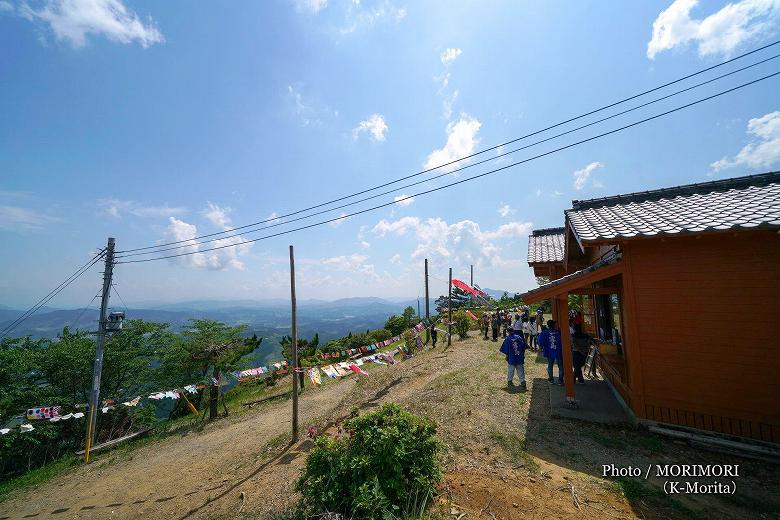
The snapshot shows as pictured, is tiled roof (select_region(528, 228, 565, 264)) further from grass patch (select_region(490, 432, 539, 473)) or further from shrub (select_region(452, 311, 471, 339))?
grass patch (select_region(490, 432, 539, 473))

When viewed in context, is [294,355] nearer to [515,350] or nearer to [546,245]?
[515,350]

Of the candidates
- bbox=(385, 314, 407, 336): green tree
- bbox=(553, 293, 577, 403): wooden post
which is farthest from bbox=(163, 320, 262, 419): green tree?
bbox=(385, 314, 407, 336): green tree

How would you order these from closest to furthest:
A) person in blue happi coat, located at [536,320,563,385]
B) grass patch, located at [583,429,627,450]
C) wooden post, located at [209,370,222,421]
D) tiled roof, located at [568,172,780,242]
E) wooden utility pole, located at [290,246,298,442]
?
tiled roof, located at [568,172,780,242] < grass patch, located at [583,429,627,450] < person in blue happi coat, located at [536,320,563,385] < wooden utility pole, located at [290,246,298,442] < wooden post, located at [209,370,222,421]

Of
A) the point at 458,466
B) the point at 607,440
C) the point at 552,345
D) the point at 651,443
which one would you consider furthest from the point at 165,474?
the point at 651,443

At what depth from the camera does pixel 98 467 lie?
12109 mm

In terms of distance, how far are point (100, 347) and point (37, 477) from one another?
18.4ft

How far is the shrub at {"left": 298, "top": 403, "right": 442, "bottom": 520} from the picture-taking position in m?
4.29

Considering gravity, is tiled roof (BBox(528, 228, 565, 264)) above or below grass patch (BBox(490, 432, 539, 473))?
above

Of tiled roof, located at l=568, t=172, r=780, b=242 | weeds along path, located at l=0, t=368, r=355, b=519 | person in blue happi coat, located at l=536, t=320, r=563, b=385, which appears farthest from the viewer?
person in blue happi coat, located at l=536, t=320, r=563, b=385

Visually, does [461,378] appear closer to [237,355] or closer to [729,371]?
[729,371]

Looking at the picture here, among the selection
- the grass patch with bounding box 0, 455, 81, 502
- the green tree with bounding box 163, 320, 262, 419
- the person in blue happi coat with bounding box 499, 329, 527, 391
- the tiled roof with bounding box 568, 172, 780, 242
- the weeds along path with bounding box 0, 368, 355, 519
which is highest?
Result: the tiled roof with bounding box 568, 172, 780, 242

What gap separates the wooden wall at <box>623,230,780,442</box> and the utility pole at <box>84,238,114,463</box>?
63.4ft

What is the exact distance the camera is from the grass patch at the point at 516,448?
212 inches

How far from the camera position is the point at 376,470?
4551 millimetres
